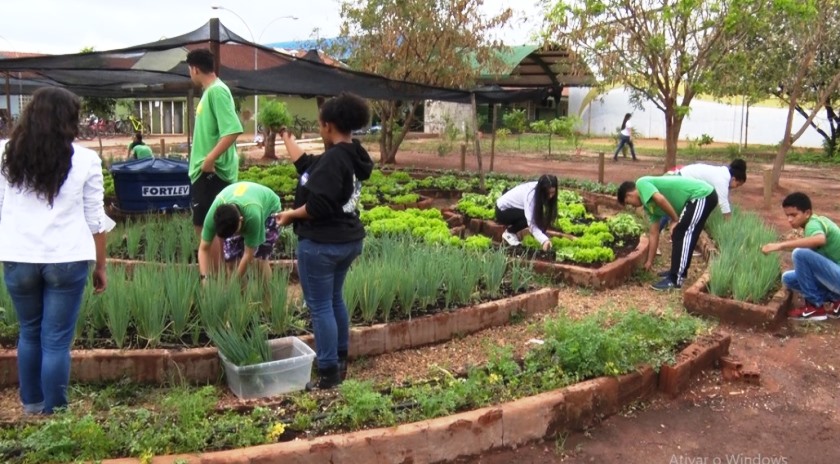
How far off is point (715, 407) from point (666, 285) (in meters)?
2.53

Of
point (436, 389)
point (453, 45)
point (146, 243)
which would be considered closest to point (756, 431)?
point (436, 389)

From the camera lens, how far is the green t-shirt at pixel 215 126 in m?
4.87

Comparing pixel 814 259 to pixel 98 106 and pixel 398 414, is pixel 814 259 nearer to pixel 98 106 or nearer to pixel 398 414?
pixel 398 414

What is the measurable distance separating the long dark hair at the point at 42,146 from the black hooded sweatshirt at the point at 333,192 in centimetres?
109

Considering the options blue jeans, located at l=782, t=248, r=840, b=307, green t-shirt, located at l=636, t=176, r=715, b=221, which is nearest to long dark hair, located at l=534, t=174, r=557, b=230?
green t-shirt, located at l=636, t=176, r=715, b=221

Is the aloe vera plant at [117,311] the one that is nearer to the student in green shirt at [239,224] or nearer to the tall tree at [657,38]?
the student in green shirt at [239,224]

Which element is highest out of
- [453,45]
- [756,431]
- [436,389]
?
[453,45]

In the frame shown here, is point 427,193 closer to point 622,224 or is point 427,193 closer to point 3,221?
point 622,224

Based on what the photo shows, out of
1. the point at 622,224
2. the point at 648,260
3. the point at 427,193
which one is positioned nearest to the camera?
the point at 648,260

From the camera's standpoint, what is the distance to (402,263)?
5070mm

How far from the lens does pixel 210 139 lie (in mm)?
4977

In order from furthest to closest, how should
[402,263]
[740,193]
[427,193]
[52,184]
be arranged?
1. [740,193]
2. [427,193]
3. [402,263]
4. [52,184]

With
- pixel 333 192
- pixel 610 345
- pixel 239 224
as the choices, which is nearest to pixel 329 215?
pixel 333 192

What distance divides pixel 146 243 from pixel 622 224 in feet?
15.9
